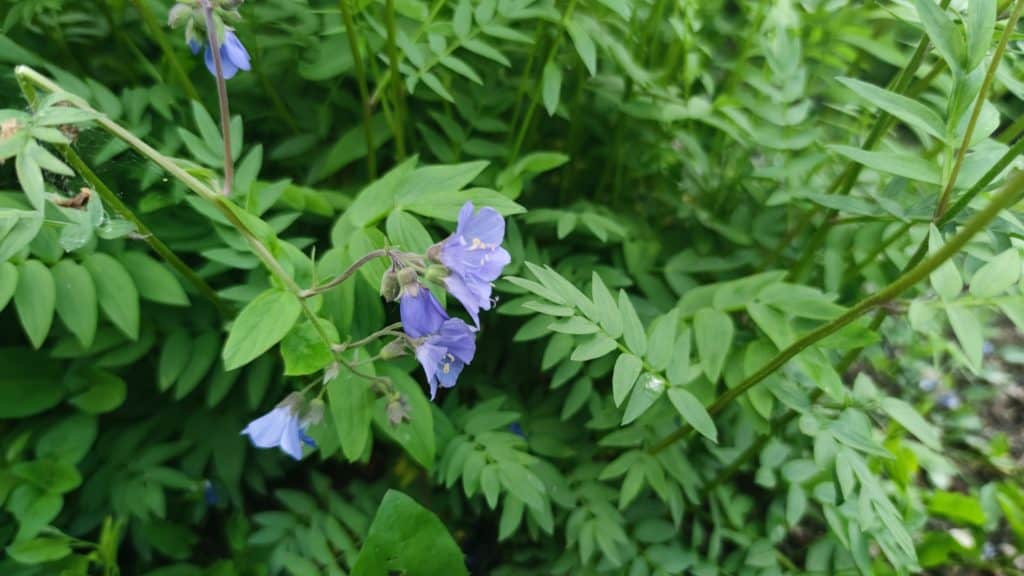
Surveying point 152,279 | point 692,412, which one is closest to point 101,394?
point 152,279

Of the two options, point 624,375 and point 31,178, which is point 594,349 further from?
point 31,178

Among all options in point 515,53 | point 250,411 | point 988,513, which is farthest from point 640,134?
point 988,513

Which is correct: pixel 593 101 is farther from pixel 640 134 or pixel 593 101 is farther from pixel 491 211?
pixel 491 211

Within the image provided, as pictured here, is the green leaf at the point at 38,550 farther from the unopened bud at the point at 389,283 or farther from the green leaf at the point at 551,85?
the green leaf at the point at 551,85

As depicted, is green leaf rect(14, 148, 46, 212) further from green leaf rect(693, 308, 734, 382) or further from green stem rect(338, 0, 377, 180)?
green leaf rect(693, 308, 734, 382)

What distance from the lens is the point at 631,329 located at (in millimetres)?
1325

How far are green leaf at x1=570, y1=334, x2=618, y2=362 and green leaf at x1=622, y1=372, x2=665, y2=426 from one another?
0.08 meters

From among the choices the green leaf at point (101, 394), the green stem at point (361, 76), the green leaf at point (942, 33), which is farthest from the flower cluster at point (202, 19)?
the green leaf at point (942, 33)

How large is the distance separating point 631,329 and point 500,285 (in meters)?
0.37

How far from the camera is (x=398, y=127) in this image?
1709mm

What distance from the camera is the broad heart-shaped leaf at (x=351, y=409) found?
4.21ft

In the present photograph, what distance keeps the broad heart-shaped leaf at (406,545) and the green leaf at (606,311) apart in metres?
0.44

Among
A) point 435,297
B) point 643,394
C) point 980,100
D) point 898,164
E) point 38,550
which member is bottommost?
point 38,550

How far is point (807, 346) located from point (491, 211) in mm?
587
